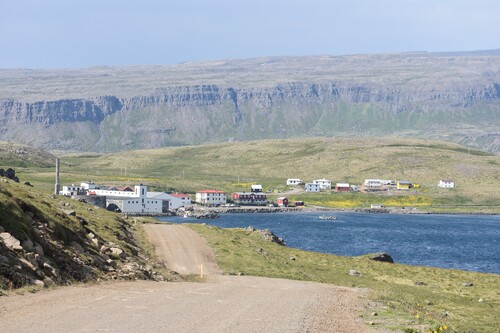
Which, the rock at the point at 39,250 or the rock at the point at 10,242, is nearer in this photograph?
the rock at the point at 10,242

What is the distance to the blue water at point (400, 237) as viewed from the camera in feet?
360

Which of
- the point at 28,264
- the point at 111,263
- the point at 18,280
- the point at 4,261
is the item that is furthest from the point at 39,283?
the point at 111,263

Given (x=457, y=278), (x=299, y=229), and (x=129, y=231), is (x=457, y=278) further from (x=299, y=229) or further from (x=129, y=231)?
(x=299, y=229)

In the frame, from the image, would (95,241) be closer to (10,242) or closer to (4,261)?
(10,242)

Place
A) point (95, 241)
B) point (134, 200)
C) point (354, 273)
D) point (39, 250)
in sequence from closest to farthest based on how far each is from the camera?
point (39, 250) < point (95, 241) < point (354, 273) < point (134, 200)

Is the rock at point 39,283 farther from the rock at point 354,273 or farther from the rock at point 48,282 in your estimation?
the rock at point 354,273

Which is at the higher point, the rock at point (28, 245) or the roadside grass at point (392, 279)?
the rock at point (28, 245)

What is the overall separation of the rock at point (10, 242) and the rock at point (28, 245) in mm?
858

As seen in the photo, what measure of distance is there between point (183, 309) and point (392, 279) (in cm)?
3129

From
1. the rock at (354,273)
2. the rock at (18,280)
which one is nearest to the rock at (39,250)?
the rock at (18,280)

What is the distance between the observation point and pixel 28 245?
37156 millimetres

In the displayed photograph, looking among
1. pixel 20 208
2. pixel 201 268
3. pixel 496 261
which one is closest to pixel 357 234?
pixel 496 261

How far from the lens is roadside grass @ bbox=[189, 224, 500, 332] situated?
38250mm

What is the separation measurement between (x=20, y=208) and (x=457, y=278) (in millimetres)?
36843
